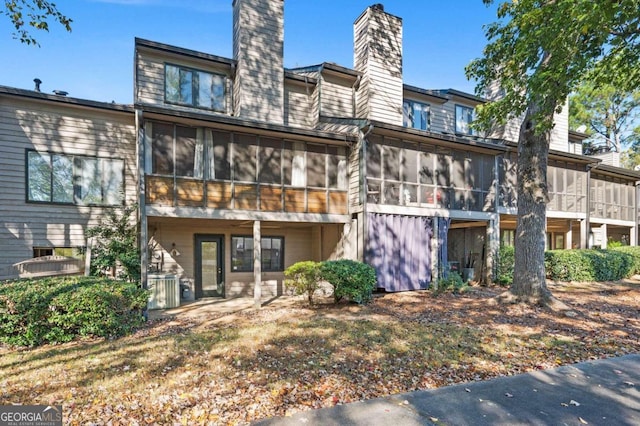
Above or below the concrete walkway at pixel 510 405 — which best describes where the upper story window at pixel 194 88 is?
above

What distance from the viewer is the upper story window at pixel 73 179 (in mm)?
10094

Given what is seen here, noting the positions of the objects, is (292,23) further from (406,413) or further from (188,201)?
(406,413)

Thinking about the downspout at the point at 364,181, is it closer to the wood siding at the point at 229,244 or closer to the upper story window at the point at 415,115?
the wood siding at the point at 229,244

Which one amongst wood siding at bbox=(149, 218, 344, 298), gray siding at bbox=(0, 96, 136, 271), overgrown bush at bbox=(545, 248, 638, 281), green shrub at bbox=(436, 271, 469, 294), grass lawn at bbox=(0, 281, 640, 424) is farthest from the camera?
overgrown bush at bbox=(545, 248, 638, 281)

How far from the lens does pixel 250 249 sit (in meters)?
13.3

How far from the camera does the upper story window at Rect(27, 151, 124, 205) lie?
1009cm

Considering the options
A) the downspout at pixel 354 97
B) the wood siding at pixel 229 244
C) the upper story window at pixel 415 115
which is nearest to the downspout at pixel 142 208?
the wood siding at pixel 229 244

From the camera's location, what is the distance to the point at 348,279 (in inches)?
393

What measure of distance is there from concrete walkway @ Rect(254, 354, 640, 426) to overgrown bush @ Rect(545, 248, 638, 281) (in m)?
11.7

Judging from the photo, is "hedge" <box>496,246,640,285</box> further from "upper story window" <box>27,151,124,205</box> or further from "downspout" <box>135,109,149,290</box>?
"upper story window" <box>27,151,124,205</box>

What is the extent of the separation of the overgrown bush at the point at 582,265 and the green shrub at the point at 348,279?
32.7 feet

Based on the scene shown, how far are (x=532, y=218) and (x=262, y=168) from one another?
8247 mm

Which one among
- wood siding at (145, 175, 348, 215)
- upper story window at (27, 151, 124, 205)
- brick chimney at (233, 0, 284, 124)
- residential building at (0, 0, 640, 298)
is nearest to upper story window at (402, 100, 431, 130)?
residential building at (0, 0, 640, 298)

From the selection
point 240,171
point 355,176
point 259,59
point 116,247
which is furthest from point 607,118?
point 116,247
